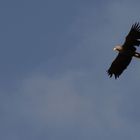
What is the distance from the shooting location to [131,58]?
101m

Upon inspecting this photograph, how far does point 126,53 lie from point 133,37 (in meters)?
1.36

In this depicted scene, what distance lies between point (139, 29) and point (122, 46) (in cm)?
171

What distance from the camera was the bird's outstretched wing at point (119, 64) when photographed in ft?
332

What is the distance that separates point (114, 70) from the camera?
10219cm

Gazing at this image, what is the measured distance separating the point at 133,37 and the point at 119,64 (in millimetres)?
2660

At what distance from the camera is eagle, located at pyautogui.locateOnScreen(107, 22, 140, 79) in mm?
99688

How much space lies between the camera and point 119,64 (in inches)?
4003

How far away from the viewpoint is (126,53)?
101 metres

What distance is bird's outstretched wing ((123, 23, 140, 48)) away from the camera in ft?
327

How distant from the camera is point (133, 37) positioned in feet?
327

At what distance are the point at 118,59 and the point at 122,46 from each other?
139cm

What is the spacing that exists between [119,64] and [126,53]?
1.32 m

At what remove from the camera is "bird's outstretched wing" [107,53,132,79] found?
101188 mm

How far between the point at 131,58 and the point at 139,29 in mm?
2235
